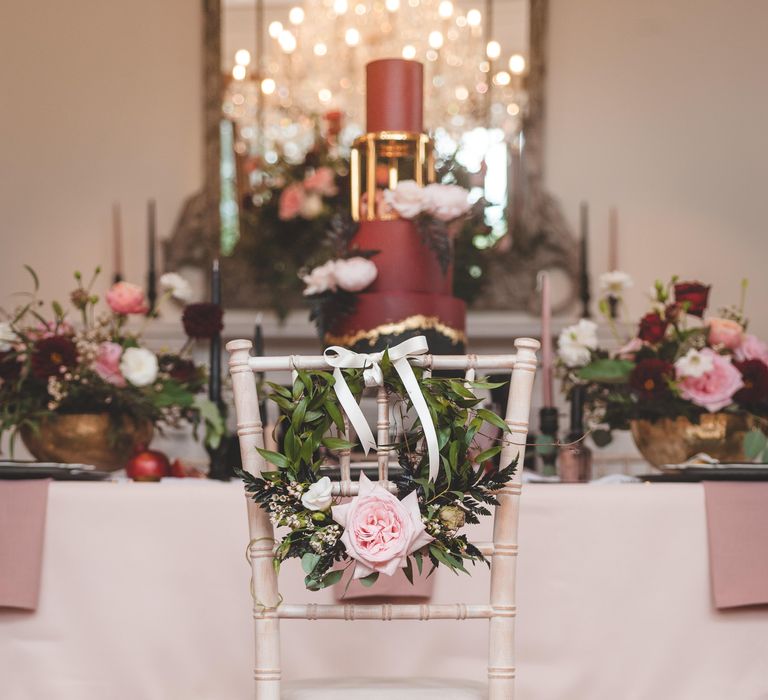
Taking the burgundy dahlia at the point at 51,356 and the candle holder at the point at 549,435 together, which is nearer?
the burgundy dahlia at the point at 51,356

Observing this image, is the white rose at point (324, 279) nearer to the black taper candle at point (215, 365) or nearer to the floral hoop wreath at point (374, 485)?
the black taper candle at point (215, 365)

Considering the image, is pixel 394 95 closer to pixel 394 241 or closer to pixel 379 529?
pixel 394 241

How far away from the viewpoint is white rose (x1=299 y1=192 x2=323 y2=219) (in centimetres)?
389

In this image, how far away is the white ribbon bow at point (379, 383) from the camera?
42.0 inches

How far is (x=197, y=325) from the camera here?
71.3 inches

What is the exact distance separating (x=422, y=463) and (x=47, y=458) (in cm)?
89

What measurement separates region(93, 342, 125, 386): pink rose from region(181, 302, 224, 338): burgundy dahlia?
124mm

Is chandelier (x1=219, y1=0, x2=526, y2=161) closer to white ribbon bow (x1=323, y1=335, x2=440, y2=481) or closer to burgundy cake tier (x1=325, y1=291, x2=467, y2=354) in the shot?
burgundy cake tier (x1=325, y1=291, x2=467, y2=354)

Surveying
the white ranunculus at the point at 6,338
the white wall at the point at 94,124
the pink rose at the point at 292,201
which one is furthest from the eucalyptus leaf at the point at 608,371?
the white wall at the point at 94,124

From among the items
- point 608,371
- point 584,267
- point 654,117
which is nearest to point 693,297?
point 608,371

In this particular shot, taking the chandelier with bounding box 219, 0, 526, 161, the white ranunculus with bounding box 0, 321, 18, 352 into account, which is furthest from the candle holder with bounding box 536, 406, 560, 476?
the chandelier with bounding box 219, 0, 526, 161

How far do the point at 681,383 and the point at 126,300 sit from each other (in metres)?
0.92

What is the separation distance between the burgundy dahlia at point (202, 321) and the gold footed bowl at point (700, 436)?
0.71m

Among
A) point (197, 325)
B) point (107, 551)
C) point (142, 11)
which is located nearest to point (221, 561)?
point (107, 551)
